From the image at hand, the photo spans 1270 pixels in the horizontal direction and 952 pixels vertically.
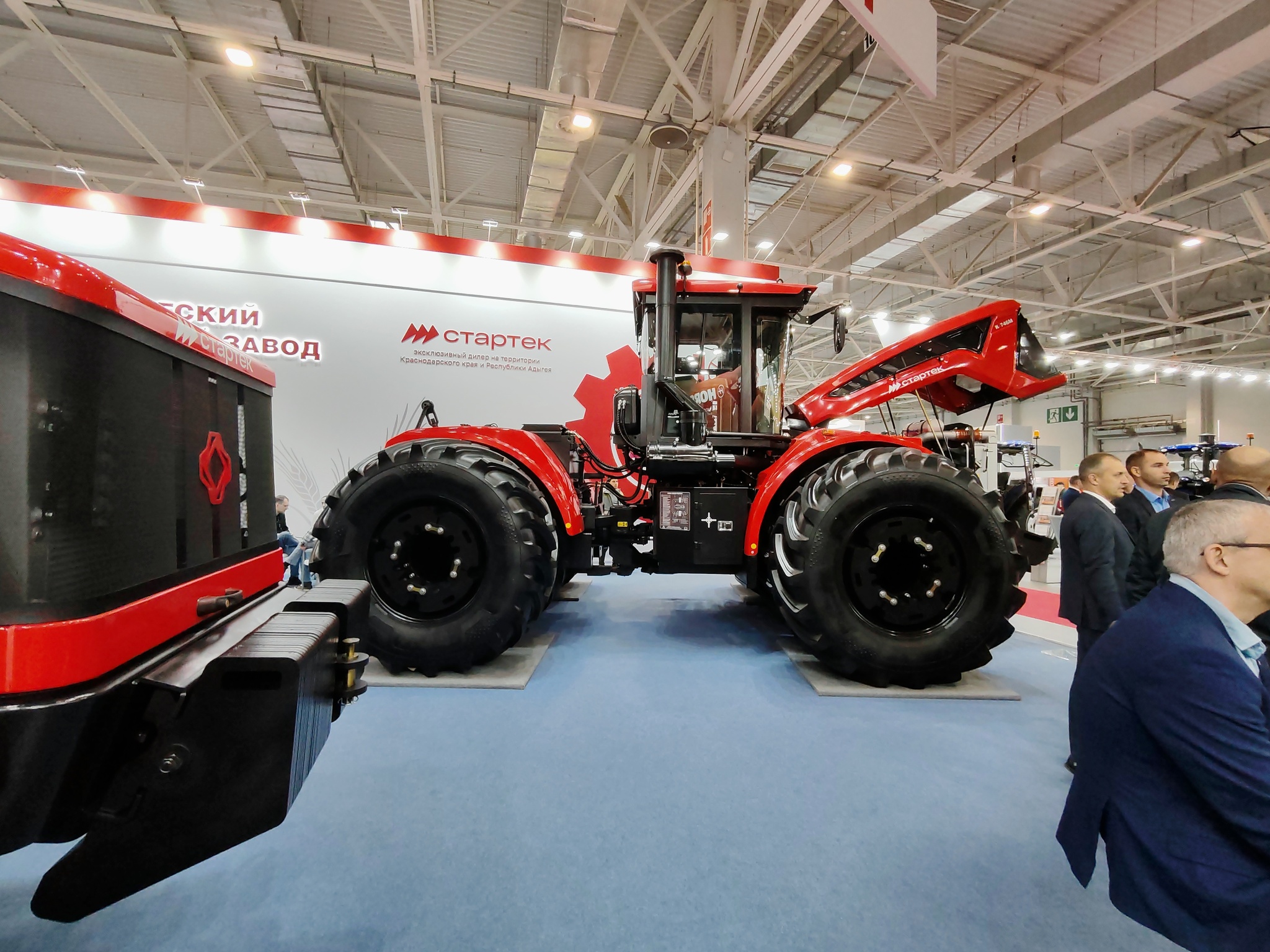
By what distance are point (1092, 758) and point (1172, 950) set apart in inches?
21.8

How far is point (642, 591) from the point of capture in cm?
533

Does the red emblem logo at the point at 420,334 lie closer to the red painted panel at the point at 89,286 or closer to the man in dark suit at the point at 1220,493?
the red painted panel at the point at 89,286

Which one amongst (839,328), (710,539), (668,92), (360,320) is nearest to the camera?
(710,539)

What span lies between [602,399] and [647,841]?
15.9 ft

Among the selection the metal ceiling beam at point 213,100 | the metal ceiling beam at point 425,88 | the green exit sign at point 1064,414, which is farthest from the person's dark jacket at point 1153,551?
the green exit sign at point 1064,414

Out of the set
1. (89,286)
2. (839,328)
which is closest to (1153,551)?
(839,328)

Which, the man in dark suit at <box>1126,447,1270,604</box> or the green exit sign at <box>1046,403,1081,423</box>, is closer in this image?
the man in dark suit at <box>1126,447,1270,604</box>

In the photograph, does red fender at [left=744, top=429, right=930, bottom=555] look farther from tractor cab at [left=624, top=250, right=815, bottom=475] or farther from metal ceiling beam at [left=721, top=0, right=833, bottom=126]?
metal ceiling beam at [left=721, top=0, right=833, bottom=126]

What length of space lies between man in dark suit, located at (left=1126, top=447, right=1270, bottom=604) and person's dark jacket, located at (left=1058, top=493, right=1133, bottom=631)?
0.26 feet

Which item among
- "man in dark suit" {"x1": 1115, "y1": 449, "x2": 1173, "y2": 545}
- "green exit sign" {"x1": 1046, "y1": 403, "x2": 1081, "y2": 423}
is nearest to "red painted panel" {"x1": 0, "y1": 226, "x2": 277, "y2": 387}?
"man in dark suit" {"x1": 1115, "y1": 449, "x2": 1173, "y2": 545}

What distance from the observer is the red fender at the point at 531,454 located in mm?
3289

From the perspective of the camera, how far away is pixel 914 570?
300cm

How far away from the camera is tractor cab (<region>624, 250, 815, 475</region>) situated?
3541 millimetres

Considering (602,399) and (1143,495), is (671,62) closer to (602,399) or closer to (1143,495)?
(602,399)
